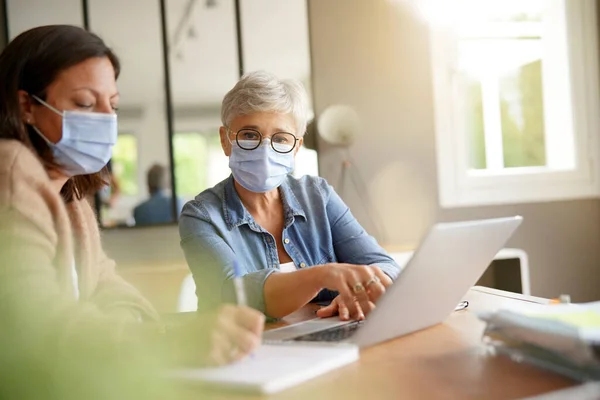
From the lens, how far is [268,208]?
166cm

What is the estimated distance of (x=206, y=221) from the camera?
4.89 ft

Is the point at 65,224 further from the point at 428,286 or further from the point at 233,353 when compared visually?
the point at 428,286

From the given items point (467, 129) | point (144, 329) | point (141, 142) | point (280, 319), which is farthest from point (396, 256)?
point (144, 329)

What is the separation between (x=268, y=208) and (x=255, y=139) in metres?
0.18

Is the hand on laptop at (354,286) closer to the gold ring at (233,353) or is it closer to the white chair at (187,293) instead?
the gold ring at (233,353)

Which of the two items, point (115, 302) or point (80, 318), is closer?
point (80, 318)

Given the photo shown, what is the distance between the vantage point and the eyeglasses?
1611 millimetres

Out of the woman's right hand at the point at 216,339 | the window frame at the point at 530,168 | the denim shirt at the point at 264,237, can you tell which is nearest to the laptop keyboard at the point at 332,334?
the woman's right hand at the point at 216,339

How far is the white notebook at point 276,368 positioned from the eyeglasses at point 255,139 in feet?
2.55

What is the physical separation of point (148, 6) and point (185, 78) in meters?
0.37

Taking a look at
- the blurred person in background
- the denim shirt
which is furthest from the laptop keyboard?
the blurred person in background

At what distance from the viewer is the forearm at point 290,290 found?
113 cm

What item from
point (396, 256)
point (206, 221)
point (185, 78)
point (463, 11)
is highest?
point (463, 11)

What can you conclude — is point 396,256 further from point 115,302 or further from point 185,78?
point 115,302
